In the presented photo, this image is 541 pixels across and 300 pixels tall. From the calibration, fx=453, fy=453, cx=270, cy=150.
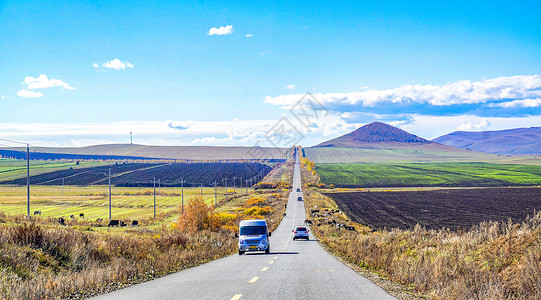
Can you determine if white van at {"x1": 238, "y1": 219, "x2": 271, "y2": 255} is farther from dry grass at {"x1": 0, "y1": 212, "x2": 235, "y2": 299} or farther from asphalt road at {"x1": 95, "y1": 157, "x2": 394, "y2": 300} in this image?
asphalt road at {"x1": 95, "y1": 157, "x2": 394, "y2": 300}

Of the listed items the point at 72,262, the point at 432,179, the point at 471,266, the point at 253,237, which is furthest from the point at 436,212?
the point at 432,179

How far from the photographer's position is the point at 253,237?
28.3m

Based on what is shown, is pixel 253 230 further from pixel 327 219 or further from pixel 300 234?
pixel 327 219

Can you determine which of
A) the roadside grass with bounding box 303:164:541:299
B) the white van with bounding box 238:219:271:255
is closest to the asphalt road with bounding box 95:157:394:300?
the roadside grass with bounding box 303:164:541:299

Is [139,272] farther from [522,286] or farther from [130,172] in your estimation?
[130,172]

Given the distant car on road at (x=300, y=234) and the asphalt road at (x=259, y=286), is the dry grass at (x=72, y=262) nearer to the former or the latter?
the asphalt road at (x=259, y=286)

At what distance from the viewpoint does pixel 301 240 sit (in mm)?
44188

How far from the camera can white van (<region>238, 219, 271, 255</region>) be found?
1102 inches

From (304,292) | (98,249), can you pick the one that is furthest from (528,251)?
(98,249)

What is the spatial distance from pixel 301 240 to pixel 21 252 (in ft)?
103

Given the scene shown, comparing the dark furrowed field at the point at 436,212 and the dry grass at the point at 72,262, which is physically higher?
the dry grass at the point at 72,262

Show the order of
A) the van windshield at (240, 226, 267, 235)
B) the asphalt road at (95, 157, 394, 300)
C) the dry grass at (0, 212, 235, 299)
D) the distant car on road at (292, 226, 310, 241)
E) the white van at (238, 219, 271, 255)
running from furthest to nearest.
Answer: the distant car on road at (292, 226, 310, 241) < the van windshield at (240, 226, 267, 235) < the white van at (238, 219, 271, 255) < the dry grass at (0, 212, 235, 299) < the asphalt road at (95, 157, 394, 300)

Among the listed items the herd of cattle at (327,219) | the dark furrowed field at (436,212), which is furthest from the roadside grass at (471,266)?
the dark furrowed field at (436,212)

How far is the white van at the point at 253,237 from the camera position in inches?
1102
